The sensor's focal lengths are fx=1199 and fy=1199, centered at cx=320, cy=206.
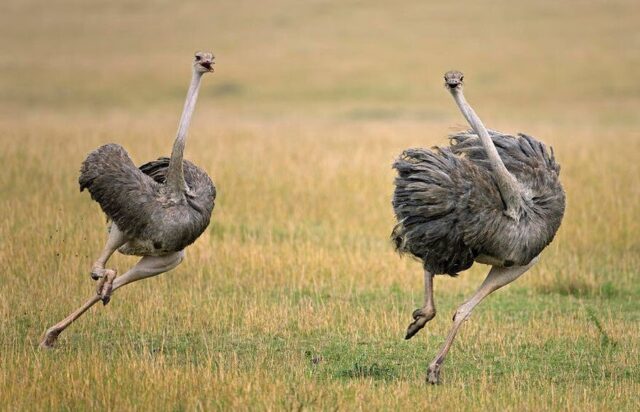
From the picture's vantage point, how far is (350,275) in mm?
11477

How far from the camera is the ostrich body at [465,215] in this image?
7652 mm

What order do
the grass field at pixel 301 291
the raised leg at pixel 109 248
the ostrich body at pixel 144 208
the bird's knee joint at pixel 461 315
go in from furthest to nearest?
the raised leg at pixel 109 248
the ostrich body at pixel 144 208
the bird's knee joint at pixel 461 315
the grass field at pixel 301 291

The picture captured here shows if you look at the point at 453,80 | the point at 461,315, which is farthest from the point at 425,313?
the point at 453,80

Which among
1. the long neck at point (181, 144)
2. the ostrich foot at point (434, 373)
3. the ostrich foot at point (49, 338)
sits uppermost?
the long neck at point (181, 144)

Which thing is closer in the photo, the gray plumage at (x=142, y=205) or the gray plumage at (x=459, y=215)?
the gray plumage at (x=459, y=215)

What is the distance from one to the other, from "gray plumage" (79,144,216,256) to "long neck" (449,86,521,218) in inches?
79.3

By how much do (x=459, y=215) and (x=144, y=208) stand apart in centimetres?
211

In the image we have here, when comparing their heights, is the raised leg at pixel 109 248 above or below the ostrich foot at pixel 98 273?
above

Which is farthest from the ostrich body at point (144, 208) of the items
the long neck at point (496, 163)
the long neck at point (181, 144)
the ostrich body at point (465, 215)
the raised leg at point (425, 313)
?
the long neck at point (496, 163)

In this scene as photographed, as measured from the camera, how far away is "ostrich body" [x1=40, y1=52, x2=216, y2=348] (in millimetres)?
8094

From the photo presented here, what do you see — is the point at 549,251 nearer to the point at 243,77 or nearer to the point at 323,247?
the point at 323,247

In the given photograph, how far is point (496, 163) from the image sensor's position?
7594mm

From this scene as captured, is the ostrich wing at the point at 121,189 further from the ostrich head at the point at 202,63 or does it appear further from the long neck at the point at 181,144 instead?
the ostrich head at the point at 202,63

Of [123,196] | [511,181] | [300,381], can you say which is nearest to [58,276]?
[123,196]
